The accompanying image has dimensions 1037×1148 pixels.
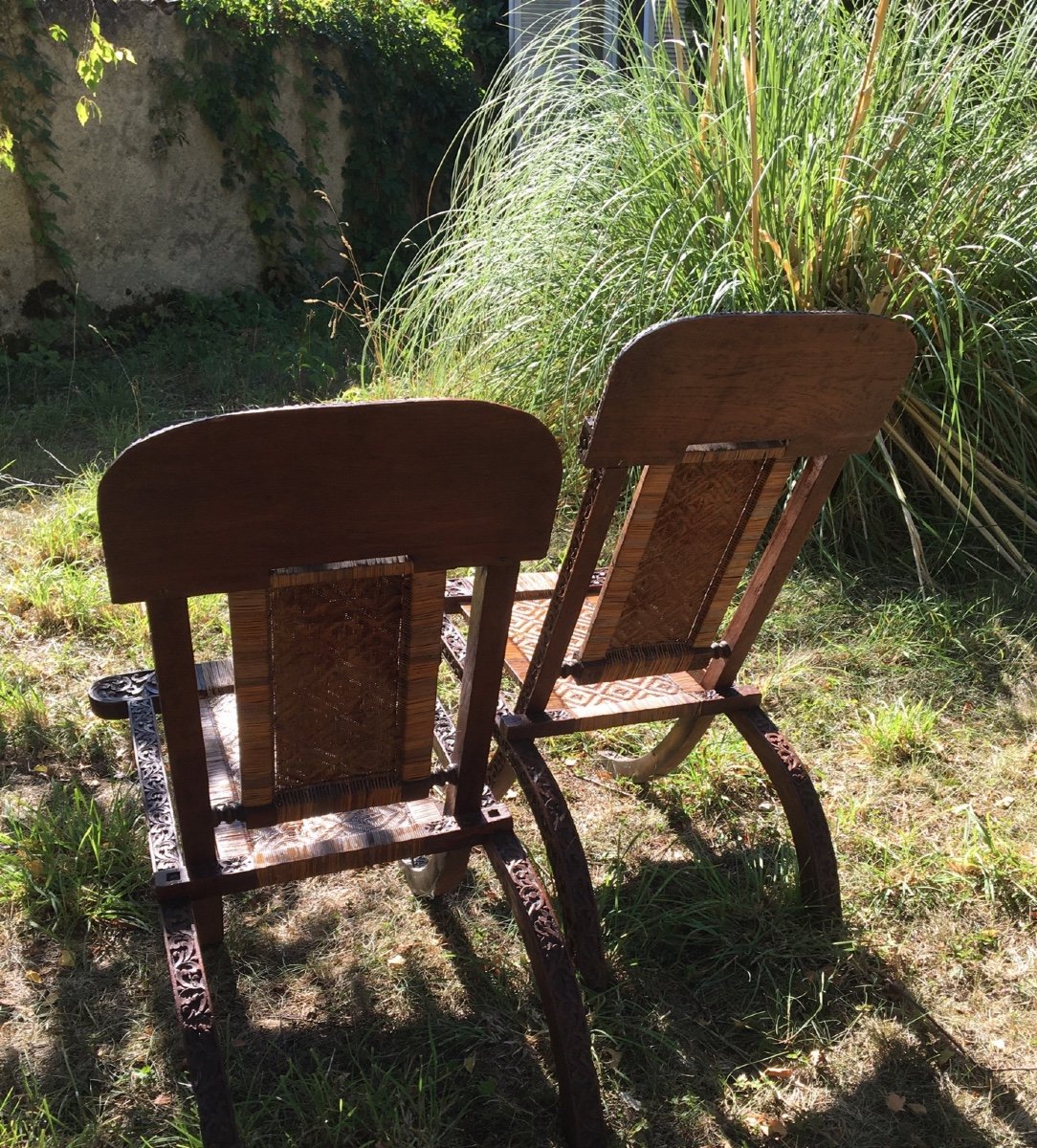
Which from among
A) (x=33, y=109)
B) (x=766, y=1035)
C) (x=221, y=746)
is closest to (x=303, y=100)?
→ (x=33, y=109)

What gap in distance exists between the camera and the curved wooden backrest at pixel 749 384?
5.37 feet

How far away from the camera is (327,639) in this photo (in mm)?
1604

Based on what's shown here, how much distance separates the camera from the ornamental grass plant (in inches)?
144

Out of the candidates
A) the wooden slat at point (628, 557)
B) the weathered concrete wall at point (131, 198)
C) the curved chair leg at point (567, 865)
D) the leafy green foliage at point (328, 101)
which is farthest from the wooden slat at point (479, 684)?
the leafy green foliage at point (328, 101)

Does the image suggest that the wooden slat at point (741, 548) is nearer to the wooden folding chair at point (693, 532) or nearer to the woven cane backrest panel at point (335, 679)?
the wooden folding chair at point (693, 532)

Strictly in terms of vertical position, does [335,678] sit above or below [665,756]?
above

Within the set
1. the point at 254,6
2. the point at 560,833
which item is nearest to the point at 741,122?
the point at 560,833

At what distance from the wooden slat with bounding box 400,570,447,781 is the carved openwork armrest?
60cm

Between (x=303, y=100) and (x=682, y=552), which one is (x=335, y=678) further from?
(x=303, y=100)

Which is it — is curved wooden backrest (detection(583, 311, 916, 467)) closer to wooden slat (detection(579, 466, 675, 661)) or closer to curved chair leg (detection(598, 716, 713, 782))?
wooden slat (detection(579, 466, 675, 661))

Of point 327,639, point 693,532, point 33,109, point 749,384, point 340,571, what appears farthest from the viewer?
point 33,109

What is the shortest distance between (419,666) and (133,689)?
93 centimetres

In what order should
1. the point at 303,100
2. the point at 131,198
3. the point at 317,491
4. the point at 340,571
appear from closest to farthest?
the point at 317,491
the point at 340,571
the point at 131,198
the point at 303,100

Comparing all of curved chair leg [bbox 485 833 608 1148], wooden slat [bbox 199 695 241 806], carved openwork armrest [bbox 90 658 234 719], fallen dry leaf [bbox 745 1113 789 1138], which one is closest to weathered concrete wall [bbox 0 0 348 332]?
carved openwork armrest [bbox 90 658 234 719]
